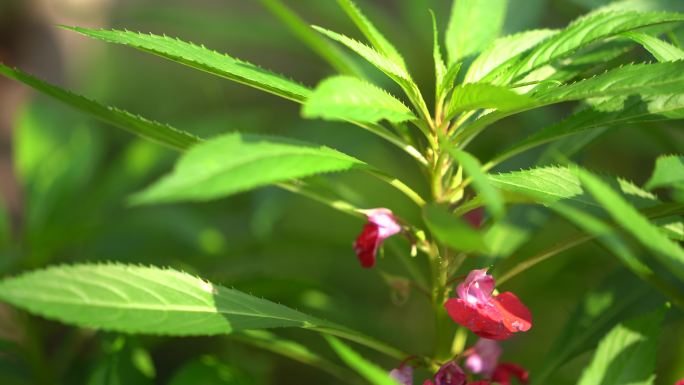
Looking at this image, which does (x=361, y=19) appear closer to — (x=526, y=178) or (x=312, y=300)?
(x=526, y=178)

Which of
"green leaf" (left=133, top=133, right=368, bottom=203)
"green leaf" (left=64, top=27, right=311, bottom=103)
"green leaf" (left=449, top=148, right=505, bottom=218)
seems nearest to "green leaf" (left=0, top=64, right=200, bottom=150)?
"green leaf" (left=64, top=27, right=311, bottom=103)

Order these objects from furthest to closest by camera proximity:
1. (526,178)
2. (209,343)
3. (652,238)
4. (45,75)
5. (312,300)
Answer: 1. (45,75)
2. (209,343)
3. (312,300)
4. (526,178)
5. (652,238)

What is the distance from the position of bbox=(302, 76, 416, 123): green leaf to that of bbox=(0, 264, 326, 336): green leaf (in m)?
0.22

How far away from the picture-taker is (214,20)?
5.66 ft

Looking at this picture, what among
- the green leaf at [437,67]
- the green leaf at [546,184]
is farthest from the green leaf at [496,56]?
the green leaf at [546,184]

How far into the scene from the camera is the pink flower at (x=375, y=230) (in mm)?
790

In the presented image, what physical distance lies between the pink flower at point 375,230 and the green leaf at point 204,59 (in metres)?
0.14

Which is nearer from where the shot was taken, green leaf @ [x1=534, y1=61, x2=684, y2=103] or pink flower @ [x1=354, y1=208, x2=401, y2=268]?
green leaf @ [x1=534, y1=61, x2=684, y2=103]

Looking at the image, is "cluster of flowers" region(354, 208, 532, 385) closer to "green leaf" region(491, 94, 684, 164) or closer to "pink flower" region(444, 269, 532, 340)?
"pink flower" region(444, 269, 532, 340)

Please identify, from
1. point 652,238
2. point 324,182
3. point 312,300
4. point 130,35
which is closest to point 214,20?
point 312,300

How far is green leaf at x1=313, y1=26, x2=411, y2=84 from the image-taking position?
2.37 ft

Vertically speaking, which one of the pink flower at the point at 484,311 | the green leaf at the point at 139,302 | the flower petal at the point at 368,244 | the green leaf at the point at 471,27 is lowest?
the green leaf at the point at 139,302

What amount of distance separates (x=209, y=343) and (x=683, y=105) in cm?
105

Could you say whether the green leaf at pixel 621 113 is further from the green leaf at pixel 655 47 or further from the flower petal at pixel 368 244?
the flower petal at pixel 368 244
